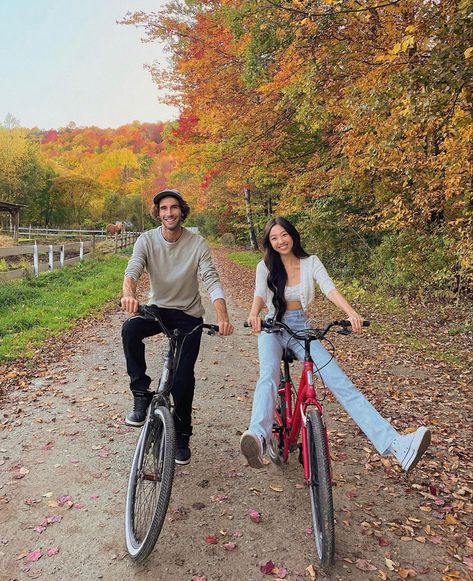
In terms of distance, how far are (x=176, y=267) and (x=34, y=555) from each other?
2.14 m

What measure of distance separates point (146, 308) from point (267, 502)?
68.2 inches

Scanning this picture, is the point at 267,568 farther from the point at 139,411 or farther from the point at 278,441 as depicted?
the point at 139,411

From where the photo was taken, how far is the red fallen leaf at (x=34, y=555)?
2.79 metres

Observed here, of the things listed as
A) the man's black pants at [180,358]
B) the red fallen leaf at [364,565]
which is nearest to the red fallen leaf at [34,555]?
the man's black pants at [180,358]

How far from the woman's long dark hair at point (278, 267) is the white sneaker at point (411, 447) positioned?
4.28 ft

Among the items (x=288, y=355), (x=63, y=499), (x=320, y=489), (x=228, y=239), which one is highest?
(x=228, y=239)

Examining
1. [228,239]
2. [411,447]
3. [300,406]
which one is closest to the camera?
[411,447]

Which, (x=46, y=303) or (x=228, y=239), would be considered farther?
(x=228, y=239)

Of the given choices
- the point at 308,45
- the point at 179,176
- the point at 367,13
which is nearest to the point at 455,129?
the point at 367,13

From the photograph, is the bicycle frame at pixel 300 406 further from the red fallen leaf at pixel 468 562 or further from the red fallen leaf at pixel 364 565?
the red fallen leaf at pixel 468 562

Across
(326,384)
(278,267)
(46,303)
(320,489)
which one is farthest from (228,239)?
(320,489)

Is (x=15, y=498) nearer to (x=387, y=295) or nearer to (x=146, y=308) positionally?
(x=146, y=308)

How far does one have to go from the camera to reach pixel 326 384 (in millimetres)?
3236

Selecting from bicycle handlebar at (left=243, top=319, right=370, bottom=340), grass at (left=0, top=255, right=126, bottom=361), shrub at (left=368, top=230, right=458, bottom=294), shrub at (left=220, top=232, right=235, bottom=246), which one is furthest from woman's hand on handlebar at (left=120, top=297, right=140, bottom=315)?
shrub at (left=220, top=232, right=235, bottom=246)
